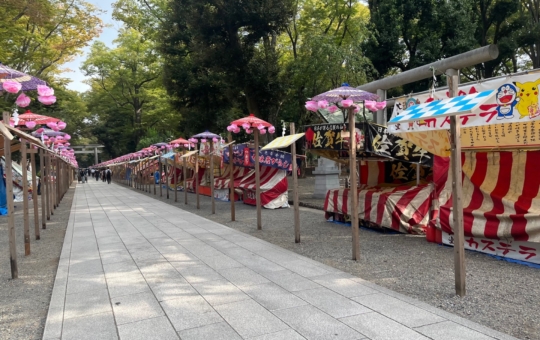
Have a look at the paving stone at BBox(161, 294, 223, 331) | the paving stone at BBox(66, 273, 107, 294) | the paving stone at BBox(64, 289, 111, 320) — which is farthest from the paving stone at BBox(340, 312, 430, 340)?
the paving stone at BBox(66, 273, 107, 294)

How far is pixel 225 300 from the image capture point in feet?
14.0

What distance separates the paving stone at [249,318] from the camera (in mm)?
3471

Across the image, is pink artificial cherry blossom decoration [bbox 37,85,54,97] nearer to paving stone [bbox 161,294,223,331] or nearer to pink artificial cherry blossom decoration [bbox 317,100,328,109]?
paving stone [bbox 161,294,223,331]

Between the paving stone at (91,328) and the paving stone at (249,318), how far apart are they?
1012 millimetres

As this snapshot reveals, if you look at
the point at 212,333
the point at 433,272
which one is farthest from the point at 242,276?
the point at 433,272

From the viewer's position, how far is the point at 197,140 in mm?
18094

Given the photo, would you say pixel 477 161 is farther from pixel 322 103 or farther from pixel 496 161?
pixel 322 103

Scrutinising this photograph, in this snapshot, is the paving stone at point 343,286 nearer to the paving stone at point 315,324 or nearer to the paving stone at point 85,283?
the paving stone at point 315,324

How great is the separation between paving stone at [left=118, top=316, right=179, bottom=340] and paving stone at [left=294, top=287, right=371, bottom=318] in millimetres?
1452

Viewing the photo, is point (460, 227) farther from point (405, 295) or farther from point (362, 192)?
point (362, 192)

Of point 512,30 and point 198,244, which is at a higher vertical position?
point 512,30

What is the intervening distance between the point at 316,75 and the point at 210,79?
6.20 meters

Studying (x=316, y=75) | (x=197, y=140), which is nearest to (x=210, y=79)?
(x=197, y=140)

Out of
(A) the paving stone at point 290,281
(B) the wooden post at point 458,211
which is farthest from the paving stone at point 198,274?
(B) the wooden post at point 458,211
